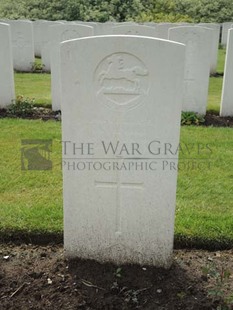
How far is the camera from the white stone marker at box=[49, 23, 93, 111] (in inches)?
262

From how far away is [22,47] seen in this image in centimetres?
1205

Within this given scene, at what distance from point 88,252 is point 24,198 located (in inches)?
48.2

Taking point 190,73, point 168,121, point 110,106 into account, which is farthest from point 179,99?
point 190,73

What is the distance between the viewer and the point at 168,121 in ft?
8.46

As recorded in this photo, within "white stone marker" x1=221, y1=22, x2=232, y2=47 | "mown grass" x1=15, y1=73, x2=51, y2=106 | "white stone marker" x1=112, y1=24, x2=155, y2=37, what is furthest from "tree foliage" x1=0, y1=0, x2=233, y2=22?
"white stone marker" x1=112, y1=24, x2=155, y2=37

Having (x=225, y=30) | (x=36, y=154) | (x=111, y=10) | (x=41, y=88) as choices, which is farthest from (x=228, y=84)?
(x=111, y=10)

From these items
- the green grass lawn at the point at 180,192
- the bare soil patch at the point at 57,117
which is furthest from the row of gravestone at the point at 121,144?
the bare soil patch at the point at 57,117

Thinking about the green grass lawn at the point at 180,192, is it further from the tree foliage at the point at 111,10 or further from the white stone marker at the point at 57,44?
the tree foliage at the point at 111,10

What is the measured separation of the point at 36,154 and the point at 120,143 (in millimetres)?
2629

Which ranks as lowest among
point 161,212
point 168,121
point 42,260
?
point 42,260

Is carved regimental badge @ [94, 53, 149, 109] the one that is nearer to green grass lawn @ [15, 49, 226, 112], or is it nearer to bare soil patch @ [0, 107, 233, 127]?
bare soil patch @ [0, 107, 233, 127]

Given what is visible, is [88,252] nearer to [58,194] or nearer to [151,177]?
[151,177]

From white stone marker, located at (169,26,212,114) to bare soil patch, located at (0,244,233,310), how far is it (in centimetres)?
421

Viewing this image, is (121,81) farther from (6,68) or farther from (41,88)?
(41,88)
